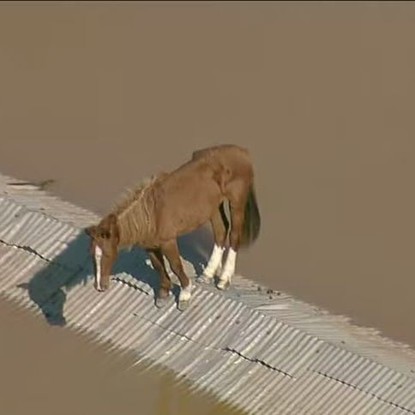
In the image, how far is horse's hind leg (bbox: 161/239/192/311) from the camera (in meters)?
10.6

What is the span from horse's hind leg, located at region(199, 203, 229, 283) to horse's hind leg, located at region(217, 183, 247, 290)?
8cm

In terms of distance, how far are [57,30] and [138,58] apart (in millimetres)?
1851

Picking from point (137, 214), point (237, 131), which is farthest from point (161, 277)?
point (237, 131)

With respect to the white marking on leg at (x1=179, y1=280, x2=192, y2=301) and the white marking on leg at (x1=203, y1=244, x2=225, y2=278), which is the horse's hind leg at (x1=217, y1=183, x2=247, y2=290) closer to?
the white marking on leg at (x1=203, y1=244, x2=225, y2=278)

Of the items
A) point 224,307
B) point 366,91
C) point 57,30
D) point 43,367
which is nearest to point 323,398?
point 224,307

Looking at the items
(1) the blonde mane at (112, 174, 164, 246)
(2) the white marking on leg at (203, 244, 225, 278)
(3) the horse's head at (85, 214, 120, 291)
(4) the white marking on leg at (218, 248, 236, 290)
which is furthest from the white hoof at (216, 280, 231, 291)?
(3) the horse's head at (85, 214, 120, 291)

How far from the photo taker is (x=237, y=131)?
15.5m

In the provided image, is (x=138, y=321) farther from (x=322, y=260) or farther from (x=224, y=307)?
(x=322, y=260)

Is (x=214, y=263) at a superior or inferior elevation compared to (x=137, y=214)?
inferior

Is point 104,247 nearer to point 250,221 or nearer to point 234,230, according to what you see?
point 234,230

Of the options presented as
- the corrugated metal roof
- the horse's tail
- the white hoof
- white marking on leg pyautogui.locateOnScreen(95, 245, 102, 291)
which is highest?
the horse's tail

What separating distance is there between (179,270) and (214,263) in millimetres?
590

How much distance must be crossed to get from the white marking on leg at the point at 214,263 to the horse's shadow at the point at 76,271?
26 cm

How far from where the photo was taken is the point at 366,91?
1627cm
